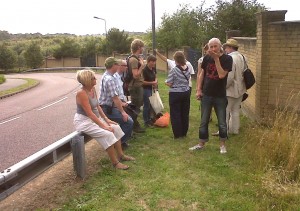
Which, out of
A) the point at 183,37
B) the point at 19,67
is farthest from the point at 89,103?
the point at 19,67

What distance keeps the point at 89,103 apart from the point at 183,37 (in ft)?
72.9

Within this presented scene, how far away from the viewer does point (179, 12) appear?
28156 millimetres

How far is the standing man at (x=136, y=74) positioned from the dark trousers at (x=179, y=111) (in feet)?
2.59

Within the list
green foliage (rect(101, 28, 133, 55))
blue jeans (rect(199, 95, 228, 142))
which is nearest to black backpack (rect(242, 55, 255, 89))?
blue jeans (rect(199, 95, 228, 142))

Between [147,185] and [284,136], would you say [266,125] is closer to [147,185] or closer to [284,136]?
[284,136]

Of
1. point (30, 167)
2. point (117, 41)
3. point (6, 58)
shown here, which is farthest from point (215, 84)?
point (6, 58)

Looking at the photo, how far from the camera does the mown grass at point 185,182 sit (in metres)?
4.18

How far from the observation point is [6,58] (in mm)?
53750

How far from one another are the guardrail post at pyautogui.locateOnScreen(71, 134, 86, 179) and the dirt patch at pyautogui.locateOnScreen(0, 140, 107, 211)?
6.2 inches

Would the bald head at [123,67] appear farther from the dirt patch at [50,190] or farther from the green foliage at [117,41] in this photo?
the green foliage at [117,41]

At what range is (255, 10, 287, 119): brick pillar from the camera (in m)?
7.47

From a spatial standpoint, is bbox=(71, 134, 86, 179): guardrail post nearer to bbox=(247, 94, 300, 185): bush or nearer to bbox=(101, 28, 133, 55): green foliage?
bbox=(247, 94, 300, 185): bush

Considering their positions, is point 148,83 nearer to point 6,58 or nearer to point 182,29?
point 182,29

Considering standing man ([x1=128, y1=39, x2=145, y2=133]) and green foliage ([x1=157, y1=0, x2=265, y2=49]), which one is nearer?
standing man ([x1=128, y1=39, x2=145, y2=133])
